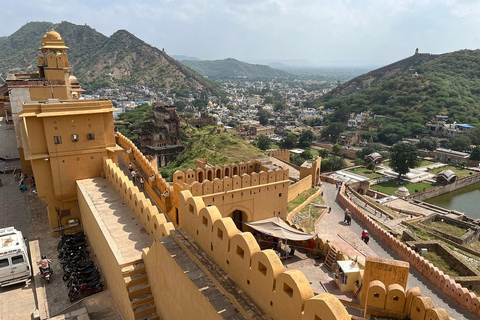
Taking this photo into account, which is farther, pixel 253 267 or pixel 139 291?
pixel 139 291

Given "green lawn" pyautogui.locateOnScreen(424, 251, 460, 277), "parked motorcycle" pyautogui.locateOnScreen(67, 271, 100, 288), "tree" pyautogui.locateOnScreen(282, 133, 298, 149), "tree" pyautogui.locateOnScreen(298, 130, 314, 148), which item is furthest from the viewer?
"tree" pyautogui.locateOnScreen(298, 130, 314, 148)

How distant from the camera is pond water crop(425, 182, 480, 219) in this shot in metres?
46.4

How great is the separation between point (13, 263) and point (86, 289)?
2436 mm

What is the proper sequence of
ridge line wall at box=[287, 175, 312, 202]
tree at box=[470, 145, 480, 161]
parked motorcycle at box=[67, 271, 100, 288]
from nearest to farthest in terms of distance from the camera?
1. parked motorcycle at box=[67, 271, 100, 288]
2. ridge line wall at box=[287, 175, 312, 202]
3. tree at box=[470, 145, 480, 161]

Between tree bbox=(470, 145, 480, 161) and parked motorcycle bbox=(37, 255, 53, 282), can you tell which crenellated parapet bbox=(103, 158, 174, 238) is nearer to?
parked motorcycle bbox=(37, 255, 53, 282)

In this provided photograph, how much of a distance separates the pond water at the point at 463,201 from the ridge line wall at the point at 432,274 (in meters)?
28.4

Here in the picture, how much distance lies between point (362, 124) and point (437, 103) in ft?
72.0

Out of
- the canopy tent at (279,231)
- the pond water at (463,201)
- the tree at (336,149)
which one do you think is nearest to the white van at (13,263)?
the canopy tent at (279,231)

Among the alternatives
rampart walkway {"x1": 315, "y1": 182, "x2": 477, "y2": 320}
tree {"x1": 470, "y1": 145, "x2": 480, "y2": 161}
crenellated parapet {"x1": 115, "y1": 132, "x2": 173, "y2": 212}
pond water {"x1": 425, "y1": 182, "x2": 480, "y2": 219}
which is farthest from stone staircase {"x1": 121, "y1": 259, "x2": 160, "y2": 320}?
tree {"x1": 470, "y1": 145, "x2": 480, "y2": 161}

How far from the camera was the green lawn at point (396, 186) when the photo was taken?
48188 mm

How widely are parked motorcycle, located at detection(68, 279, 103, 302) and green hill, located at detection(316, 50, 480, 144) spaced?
271 feet

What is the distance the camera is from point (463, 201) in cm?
4950

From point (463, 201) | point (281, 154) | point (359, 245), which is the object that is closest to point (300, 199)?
point (359, 245)

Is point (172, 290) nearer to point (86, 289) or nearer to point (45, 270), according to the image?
point (86, 289)
